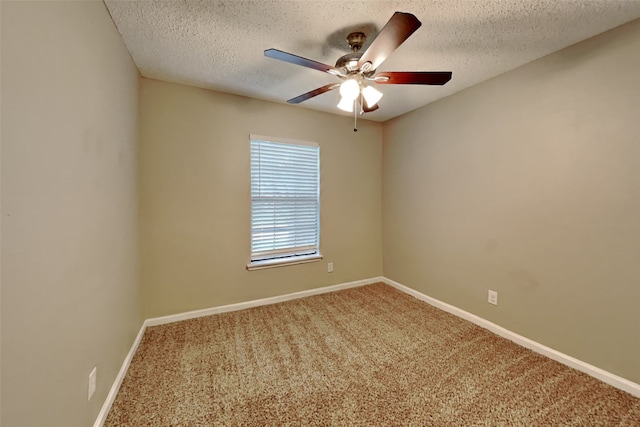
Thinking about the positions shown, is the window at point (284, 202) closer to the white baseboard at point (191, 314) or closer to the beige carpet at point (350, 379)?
the white baseboard at point (191, 314)

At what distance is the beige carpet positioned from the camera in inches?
57.8

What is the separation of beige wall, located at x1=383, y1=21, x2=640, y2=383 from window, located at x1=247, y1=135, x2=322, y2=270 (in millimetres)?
1463

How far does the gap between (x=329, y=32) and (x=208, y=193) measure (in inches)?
74.4

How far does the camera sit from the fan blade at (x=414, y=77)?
5.15 feet

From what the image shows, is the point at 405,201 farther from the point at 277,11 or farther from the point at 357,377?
the point at 277,11

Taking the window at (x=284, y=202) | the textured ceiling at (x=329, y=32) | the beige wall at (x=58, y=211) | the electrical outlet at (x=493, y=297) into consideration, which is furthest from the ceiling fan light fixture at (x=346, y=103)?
the electrical outlet at (x=493, y=297)

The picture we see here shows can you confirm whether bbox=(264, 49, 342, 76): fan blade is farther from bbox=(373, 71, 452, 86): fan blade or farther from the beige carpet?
the beige carpet

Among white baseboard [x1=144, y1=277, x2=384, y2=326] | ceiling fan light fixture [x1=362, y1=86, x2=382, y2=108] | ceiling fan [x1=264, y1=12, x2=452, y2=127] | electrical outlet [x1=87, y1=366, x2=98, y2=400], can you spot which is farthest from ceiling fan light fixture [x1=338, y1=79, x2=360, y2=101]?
white baseboard [x1=144, y1=277, x2=384, y2=326]

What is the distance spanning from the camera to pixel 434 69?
7.29 ft

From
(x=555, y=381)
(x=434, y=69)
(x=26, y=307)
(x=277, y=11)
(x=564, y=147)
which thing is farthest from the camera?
(x=434, y=69)

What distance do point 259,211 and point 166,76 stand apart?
5.22 feet

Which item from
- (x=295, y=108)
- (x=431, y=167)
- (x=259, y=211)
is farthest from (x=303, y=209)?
(x=431, y=167)

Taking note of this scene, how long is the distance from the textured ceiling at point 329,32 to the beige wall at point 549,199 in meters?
0.27

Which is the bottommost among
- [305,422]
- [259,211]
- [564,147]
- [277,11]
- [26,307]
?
[305,422]
